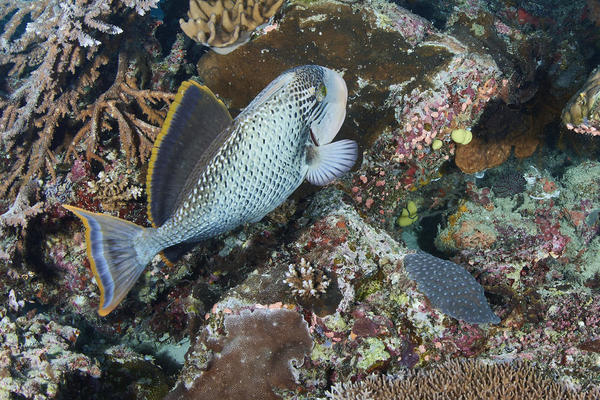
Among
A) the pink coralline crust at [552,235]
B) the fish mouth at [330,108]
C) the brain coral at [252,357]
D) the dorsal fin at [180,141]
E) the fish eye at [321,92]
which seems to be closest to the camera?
the dorsal fin at [180,141]

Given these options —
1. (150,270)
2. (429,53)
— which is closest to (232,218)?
(150,270)

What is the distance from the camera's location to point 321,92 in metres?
2.60

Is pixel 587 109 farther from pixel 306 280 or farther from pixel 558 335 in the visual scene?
pixel 306 280

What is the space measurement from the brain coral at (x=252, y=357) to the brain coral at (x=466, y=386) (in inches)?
17.6

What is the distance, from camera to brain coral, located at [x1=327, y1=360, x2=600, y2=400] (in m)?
2.73

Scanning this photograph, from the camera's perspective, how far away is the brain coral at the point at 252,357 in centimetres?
291

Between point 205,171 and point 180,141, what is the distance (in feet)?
0.83

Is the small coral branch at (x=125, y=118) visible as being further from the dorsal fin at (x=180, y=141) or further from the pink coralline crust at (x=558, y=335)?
the pink coralline crust at (x=558, y=335)

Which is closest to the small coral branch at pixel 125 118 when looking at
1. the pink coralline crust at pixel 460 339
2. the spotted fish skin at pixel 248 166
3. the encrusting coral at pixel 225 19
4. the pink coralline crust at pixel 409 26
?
the encrusting coral at pixel 225 19

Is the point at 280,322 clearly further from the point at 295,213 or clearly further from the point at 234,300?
the point at 295,213

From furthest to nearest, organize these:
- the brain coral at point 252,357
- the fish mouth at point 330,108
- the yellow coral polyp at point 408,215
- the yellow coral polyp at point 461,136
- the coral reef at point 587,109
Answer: the yellow coral polyp at point 408,215 < the yellow coral polyp at point 461,136 < the coral reef at point 587,109 < the brain coral at point 252,357 < the fish mouth at point 330,108

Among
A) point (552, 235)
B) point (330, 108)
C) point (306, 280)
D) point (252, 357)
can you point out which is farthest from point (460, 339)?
point (552, 235)

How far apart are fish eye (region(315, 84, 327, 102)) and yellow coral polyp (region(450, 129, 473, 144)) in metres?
1.98

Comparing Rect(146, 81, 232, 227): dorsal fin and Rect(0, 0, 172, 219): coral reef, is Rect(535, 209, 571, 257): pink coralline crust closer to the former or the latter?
Rect(146, 81, 232, 227): dorsal fin
